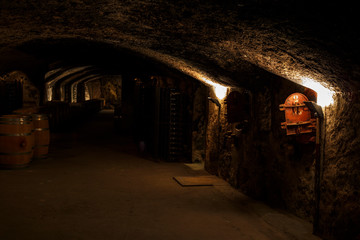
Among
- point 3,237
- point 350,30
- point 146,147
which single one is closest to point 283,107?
point 350,30

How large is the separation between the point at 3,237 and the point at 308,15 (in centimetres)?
292

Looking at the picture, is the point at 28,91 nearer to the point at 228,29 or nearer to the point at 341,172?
the point at 228,29

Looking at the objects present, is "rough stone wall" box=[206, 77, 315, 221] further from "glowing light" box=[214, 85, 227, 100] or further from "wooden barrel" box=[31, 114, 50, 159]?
"wooden barrel" box=[31, 114, 50, 159]

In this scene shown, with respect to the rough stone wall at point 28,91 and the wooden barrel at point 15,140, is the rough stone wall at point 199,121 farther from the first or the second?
the rough stone wall at point 28,91

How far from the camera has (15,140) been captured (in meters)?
5.46

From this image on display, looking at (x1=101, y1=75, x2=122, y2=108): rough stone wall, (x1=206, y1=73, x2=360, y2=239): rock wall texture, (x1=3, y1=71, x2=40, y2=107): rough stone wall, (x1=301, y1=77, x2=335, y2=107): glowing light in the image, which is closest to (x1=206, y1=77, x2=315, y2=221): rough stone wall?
(x1=206, y1=73, x2=360, y2=239): rock wall texture

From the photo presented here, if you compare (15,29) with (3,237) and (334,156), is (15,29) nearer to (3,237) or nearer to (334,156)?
(3,237)

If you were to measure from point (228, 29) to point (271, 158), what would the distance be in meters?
1.88

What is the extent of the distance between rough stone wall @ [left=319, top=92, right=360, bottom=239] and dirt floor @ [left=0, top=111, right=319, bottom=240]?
1.03 feet

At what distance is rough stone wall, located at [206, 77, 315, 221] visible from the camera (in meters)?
3.51

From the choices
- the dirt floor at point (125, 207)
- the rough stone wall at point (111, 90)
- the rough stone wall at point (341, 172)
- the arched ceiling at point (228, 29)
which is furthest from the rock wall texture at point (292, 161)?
the rough stone wall at point (111, 90)

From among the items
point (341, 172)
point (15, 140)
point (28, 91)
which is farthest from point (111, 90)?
point (341, 172)

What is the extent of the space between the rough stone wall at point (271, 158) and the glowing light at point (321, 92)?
314 millimetres

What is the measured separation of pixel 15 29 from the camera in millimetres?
4008
